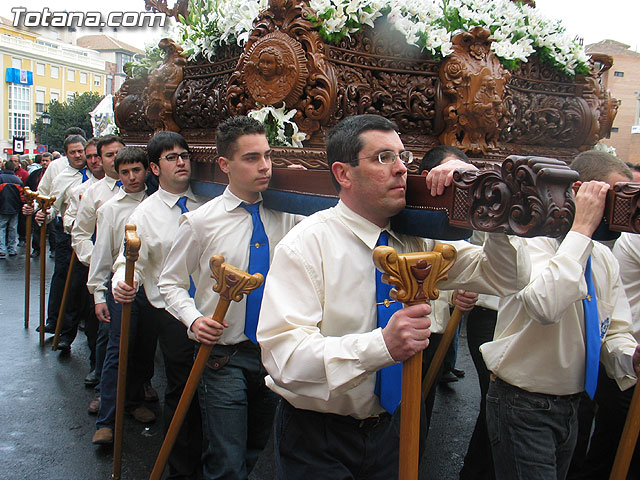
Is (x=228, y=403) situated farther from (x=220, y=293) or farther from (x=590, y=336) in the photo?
(x=590, y=336)

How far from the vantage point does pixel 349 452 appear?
212 cm

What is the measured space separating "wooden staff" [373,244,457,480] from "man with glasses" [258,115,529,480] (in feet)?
0.52

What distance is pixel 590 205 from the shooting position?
71.6 inches

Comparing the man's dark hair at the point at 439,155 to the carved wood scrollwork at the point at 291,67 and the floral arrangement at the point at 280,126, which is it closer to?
the carved wood scrollwork at the point at 291,67

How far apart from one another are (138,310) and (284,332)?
2.64 metres

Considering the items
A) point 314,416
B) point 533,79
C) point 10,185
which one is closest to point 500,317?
point 314,416

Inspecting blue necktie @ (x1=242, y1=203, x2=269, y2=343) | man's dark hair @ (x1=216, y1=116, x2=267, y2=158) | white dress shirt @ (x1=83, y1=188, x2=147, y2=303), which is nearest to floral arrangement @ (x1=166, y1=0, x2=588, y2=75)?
man's dark hair @ (x1=216, y1=116, x2=267, y2=158)

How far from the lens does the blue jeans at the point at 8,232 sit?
39.5 ft

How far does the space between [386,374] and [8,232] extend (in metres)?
12.4

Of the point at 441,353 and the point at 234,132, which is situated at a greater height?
the point at 234,132

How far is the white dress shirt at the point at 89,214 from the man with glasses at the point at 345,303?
3.62 meters

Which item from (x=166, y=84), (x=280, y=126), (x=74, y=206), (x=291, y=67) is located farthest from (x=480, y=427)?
(x=74, y=206)

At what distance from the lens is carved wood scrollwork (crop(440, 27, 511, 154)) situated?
3657mm

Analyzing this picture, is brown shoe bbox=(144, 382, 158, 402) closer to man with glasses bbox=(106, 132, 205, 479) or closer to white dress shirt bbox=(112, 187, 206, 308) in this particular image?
man with glasses bbox=(106, 132, 205, 479)
